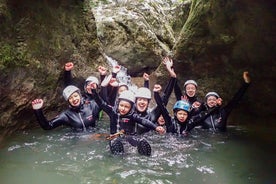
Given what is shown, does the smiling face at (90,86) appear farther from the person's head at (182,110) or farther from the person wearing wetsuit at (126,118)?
the person's head at (182,110)

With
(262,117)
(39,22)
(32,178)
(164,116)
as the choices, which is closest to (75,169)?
(32,178)

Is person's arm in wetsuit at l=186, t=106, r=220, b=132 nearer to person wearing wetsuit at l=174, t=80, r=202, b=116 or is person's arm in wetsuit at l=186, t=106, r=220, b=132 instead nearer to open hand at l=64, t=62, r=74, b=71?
person wearing wetsuit at l=174, t=80, r=202, b=116

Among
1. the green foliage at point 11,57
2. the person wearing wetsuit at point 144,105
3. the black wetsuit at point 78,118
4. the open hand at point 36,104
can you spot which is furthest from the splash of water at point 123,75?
the open hand at point 36,104

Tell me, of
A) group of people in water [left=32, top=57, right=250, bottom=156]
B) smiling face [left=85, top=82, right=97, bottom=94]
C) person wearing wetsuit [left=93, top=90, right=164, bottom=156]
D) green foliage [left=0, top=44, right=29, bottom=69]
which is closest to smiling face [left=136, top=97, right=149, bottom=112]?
group of people in water [left=32, top=57, right=250, bottom=156]

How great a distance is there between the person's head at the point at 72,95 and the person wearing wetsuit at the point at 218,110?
2.56 m

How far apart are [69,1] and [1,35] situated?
2712 mm

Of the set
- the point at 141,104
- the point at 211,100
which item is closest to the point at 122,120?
the point at 141,104

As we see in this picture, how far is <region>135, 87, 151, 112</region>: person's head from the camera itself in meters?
7.09

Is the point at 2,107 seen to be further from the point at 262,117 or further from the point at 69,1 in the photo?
the point at 262,117

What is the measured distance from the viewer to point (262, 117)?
316 inches

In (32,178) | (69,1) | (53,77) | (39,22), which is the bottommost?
(32,178)

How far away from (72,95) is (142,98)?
1576 mm

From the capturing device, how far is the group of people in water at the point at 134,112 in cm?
682

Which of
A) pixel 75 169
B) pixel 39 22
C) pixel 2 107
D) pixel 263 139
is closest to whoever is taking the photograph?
pixel 75 169
